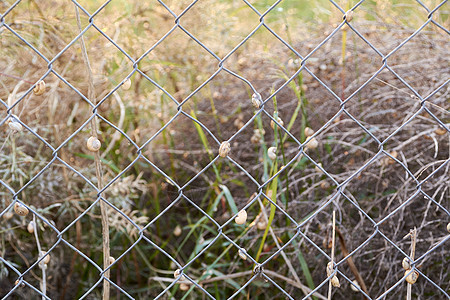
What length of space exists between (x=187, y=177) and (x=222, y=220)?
26 cm

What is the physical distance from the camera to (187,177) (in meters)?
2.02

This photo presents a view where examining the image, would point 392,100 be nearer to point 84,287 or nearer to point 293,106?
point 293,106

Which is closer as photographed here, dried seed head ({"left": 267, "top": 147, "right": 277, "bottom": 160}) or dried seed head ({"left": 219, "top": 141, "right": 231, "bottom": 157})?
dried seed head ({"left": 219, "top": 141, "right": 231, "bottom": 157})

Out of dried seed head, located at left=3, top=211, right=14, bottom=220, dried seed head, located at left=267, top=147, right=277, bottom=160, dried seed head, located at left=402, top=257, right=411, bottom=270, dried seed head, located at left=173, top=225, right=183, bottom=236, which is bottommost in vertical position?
dried seed head, located at left=402, top=257, right=411, bottom=270

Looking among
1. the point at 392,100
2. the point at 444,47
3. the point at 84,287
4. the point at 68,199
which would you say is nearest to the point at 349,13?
the point at 392,100

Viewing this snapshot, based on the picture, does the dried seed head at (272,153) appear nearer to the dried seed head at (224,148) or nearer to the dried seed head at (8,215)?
the dried seed head at (224,148)

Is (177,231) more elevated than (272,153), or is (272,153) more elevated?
(272,153)

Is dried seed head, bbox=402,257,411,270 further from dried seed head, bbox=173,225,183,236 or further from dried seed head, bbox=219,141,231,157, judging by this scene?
A: dried seed head, bbox=173,225,183,236

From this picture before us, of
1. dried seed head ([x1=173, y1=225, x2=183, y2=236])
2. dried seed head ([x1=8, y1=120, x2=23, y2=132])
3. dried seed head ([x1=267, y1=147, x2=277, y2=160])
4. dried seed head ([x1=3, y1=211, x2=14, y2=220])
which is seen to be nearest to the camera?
dried seed head ([x1=8, y1=120, x2=23, y2=132])

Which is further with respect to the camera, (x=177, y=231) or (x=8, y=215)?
(x=177, y=231)

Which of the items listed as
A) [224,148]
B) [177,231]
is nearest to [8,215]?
[177,231]

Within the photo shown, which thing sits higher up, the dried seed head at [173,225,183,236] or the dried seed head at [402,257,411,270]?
the dried seed head at [173,225,183,236]

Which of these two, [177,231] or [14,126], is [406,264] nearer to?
[177,231]

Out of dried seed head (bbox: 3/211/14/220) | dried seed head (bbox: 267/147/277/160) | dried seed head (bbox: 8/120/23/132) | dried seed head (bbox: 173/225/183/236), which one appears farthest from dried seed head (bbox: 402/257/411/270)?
dried seed head (bbox: 3/211/14/220)
